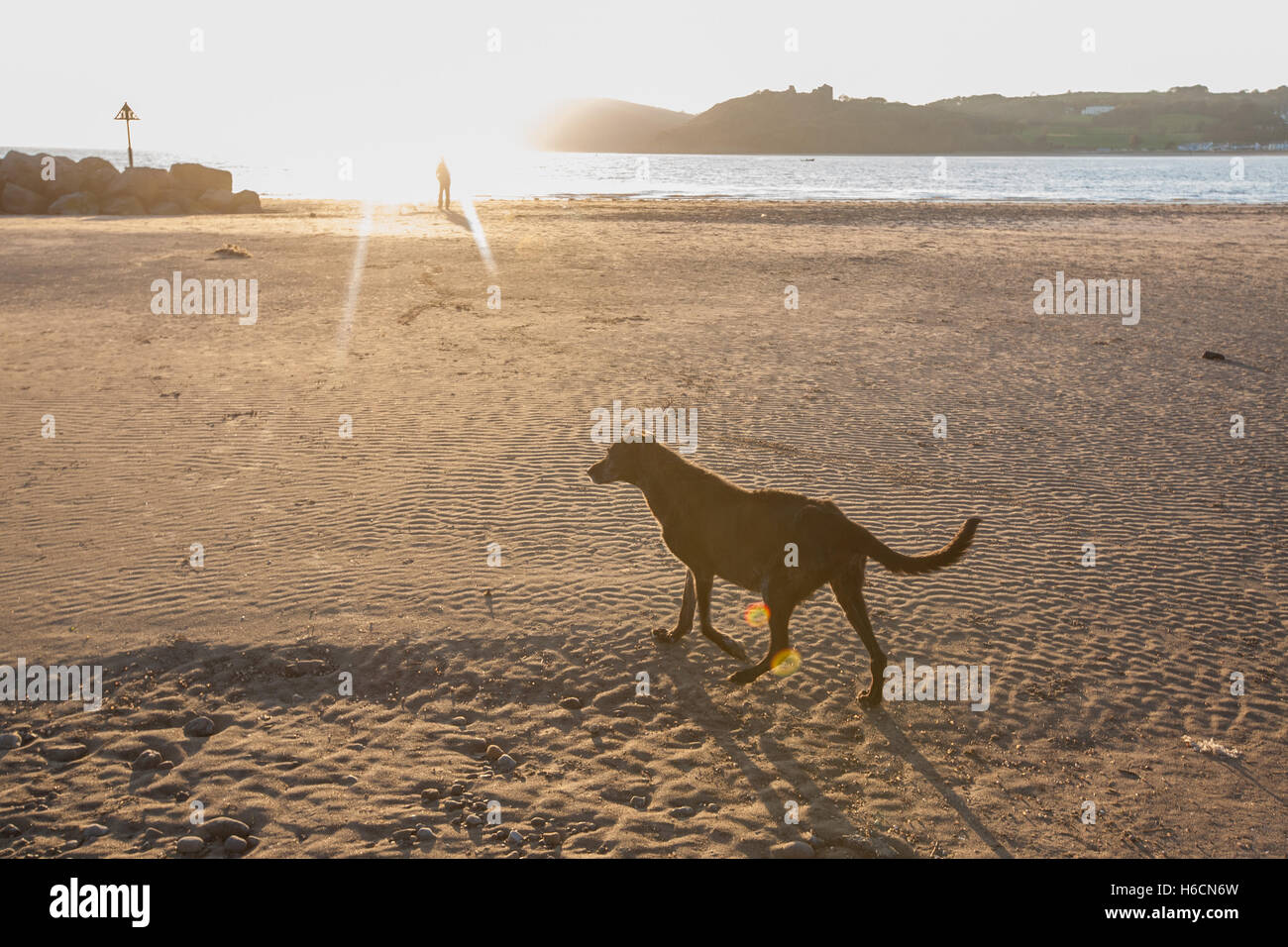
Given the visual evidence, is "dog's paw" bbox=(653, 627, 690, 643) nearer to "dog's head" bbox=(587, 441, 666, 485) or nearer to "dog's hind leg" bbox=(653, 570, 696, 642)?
"dog's hind leg" bbox=(653, 570, 696, 642)

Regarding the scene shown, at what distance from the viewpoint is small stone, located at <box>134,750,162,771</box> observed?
628cm

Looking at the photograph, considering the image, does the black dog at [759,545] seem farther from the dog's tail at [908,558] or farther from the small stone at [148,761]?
the small stone at [148,761]

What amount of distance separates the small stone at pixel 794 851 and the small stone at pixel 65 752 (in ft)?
16.5

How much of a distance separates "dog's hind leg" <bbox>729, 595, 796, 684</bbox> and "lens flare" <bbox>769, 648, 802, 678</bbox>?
0.08 feet

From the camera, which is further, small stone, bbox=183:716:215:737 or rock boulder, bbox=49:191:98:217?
rock boulder, bbox=49:191:98:217

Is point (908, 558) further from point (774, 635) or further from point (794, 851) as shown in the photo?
point (794, 851)

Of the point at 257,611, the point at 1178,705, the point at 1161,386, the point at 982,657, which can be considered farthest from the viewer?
the point at 1161,386

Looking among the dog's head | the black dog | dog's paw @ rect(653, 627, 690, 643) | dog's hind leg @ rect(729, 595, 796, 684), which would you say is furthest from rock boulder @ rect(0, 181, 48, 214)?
dog's hind leg @ rect(729, 595, 796, 684)

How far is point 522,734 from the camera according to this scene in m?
6.84

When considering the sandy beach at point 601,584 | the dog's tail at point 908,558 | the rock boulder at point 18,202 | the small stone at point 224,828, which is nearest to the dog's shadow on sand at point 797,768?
the sandy beach at point 601,584

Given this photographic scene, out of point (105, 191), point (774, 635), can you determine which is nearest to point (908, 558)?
point (774, 635)
